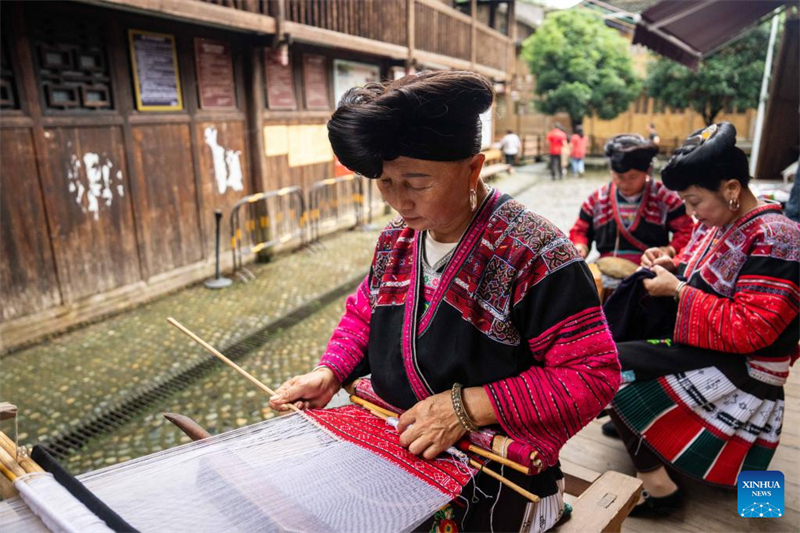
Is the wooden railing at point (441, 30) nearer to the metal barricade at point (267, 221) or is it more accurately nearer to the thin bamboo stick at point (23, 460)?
the metal barricade at point (267, 221)

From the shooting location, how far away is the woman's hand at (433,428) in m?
1.42

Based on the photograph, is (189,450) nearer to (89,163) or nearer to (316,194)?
(89,163)

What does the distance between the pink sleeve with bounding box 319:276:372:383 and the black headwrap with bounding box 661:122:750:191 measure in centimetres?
153

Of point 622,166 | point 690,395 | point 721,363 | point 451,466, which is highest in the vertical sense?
point 622,166

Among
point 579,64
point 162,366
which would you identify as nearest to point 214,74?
point 162,366

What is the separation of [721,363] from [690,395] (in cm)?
19

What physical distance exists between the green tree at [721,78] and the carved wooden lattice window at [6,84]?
1590cm

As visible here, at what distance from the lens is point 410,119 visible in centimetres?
131

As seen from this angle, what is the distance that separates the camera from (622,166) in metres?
3.65

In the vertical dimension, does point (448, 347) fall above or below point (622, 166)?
below

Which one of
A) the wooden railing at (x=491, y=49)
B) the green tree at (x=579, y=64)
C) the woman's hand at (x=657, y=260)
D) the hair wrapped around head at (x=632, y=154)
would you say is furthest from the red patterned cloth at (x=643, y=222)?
the green tree at (x=579, y=64)

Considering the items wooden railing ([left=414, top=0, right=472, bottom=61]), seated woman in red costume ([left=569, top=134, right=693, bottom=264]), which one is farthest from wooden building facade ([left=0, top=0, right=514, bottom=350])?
seated woman in red costume ([left=569, top=134, right=693, bottom=264])

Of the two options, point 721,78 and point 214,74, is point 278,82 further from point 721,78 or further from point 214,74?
point 721,78

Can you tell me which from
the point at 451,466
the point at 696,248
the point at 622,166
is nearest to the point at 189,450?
the point at 451,466
